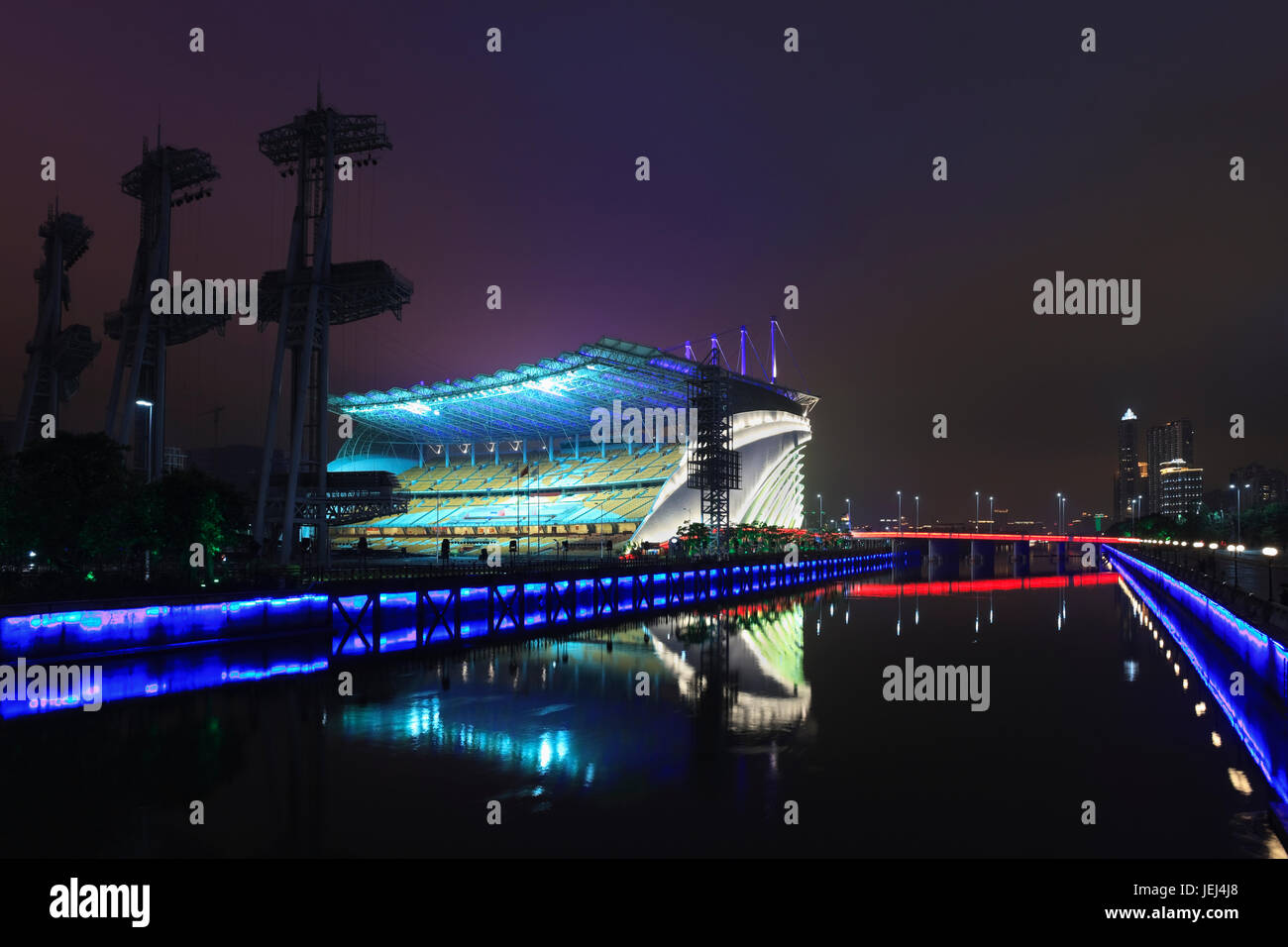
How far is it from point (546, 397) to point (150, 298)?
55983 mm

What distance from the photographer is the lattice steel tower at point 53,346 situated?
53338mm

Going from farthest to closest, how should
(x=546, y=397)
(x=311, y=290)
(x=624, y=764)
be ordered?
(x=546, y=397)
(x=311, y=290)
(x=624, y=764)

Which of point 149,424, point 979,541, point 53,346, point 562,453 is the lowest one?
point 979,541

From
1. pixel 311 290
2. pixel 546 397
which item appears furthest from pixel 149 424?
pixel 546 397

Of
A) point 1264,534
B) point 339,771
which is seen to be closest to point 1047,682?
point 339,771

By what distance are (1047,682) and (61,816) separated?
106 ft

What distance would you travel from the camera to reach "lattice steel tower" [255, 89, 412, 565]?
160 ft

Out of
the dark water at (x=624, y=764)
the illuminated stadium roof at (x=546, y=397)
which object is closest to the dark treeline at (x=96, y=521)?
the dark water at (x=624, y=764)

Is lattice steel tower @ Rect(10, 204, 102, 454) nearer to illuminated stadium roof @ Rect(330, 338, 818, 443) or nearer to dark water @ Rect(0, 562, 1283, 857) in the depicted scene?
dark water @ Rect(0, 562, 1283, 857)

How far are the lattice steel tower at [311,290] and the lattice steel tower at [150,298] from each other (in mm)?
5392

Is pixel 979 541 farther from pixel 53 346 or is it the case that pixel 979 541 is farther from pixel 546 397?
pixel 53 346

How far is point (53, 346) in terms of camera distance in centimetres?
5409
